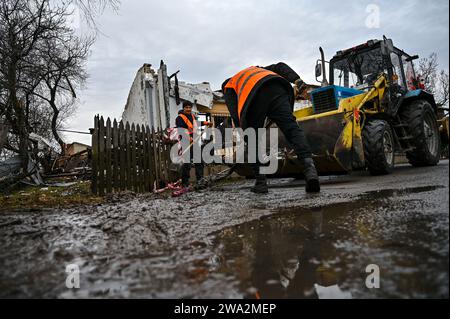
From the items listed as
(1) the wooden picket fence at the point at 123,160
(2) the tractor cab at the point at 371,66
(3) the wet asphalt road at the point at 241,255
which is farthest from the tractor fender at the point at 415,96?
(3) the wet asphalt road at the point at 241,255

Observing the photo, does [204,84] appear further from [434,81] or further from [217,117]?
[434,81]

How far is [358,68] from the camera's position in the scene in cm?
663

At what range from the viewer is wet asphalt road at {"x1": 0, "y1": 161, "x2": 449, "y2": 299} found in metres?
0.91

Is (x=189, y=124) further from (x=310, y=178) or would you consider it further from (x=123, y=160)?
A: (x=310, y=178)

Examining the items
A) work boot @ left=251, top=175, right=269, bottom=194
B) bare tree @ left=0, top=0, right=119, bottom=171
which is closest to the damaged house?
bare tree @ left=0, top=0, right=119, bottom=171

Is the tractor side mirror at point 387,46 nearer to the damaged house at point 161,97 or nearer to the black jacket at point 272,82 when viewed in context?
the black jacket at point 272,82

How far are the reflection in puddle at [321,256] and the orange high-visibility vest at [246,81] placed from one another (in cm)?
201

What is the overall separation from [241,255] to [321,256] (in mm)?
292

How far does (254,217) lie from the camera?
6.28ft

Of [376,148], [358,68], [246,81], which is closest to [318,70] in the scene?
[358,68]

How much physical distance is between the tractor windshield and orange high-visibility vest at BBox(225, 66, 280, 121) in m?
3.69

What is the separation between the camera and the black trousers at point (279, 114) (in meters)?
3.52
